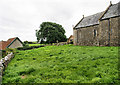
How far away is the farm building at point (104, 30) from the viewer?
2150 cm

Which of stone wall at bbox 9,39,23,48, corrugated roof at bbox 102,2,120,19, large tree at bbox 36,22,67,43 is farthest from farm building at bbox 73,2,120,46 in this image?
stone wall at bbox 9,39,23,48

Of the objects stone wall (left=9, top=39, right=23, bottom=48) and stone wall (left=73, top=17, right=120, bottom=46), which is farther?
stone wall (left=9, top=39, right=23, bottom=48)

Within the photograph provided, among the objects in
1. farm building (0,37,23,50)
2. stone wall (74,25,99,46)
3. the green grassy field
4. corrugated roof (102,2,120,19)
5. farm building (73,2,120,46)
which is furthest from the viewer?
farm building (0,37,23,50)

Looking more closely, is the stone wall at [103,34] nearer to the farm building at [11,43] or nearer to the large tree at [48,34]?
the large tree at [48,34]

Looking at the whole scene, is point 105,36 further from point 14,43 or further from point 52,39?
point 14,43

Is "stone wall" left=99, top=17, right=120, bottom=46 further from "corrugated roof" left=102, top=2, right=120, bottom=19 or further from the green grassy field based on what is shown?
the green grassy field

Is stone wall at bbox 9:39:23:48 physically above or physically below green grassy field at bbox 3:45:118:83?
above

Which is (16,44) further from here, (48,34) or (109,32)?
(109,32)

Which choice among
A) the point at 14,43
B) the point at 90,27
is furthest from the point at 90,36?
the point at 14,43

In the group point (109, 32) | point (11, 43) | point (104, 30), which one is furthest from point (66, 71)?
point (11, 43)

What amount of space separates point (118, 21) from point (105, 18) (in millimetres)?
3328

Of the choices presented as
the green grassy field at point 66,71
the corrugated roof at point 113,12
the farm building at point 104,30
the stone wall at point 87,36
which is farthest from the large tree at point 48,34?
the green grassy field at point 66,71

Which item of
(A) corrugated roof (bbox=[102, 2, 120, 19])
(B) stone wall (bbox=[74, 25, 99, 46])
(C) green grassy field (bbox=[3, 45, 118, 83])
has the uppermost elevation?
(A) corrugated roof (bbox=[102, 2, 120, 19])

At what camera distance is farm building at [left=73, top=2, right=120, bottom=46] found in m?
21.5
